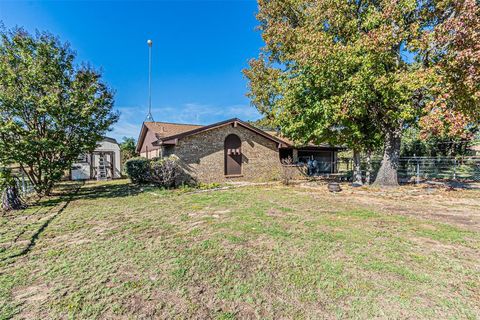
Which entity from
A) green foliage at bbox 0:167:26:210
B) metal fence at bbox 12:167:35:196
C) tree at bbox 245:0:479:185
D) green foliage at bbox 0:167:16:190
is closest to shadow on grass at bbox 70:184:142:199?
metal fence at bbox 12:167:35:196

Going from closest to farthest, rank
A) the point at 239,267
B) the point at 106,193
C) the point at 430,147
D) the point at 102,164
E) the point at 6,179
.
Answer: the point at 239,267
the point at 6,179
the point at 106,193
the point at 102,164
the point at 430,147

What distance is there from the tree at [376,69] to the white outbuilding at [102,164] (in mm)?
14891

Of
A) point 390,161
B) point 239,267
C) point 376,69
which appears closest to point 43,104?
point 239,267

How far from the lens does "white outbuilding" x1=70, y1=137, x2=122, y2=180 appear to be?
1930 centimetres

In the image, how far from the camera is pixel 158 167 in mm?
12781

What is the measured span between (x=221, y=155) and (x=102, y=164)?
11.5 meters

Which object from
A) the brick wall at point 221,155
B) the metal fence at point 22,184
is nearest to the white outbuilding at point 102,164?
the metal fence at point 22,184

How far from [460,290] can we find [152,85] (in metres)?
22.1

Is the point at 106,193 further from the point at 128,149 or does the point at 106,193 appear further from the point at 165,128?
the point at 128,149

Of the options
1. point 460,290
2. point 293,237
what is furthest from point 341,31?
point 460,290

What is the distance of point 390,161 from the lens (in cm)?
1274

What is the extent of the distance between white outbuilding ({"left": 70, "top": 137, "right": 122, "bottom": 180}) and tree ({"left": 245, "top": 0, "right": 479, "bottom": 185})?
14891 mm

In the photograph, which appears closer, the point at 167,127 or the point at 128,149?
the point at 167,127

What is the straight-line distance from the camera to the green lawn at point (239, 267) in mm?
2832
